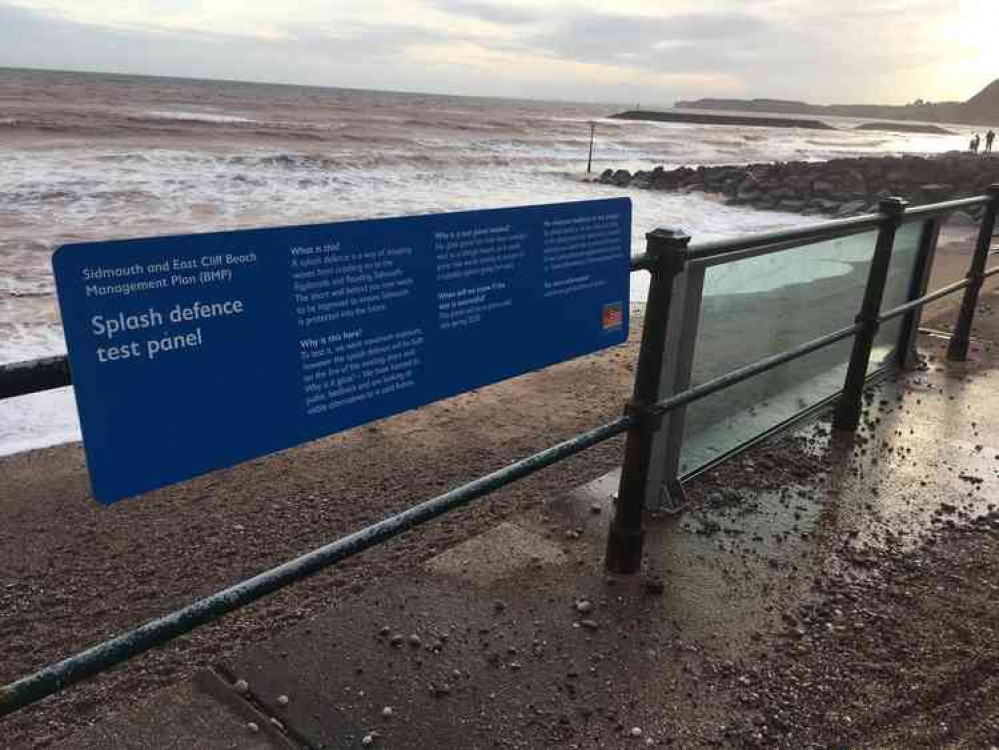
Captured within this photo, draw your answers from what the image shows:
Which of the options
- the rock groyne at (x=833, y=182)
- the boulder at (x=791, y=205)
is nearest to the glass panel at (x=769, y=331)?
the rock groyne at (x=833, y=182)

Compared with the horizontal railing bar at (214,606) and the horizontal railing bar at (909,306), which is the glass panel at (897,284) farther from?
the horizontal railing bar at (214,606)

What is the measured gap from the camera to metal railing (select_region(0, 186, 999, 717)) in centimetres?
148

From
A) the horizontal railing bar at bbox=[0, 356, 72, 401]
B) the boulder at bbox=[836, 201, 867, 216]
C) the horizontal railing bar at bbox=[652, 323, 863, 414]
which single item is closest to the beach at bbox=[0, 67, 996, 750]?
the horizontal railing bar at bbox=[652, 323, 863, 414]

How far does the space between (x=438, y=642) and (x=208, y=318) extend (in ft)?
4.30

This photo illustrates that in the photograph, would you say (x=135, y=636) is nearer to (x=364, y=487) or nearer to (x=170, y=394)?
(x=170, y=394)

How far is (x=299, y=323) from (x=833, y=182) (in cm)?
2603

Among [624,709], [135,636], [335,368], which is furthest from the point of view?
[624,709]

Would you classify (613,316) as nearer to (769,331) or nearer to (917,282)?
(769,331)

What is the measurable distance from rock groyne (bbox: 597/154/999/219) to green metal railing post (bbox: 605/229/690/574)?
19.1 m

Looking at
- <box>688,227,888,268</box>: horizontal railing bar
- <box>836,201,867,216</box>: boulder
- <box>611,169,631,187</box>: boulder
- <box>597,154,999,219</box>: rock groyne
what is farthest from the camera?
<box>611,169,631,187</box>: boulder

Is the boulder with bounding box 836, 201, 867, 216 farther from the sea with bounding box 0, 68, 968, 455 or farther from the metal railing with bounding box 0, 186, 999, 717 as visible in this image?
the metal railing with bounding box 0, 186, 999, 717

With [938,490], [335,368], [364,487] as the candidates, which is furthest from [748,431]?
[335,368]

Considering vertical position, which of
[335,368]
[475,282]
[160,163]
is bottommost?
[160,163]

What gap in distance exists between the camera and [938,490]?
366 cm
